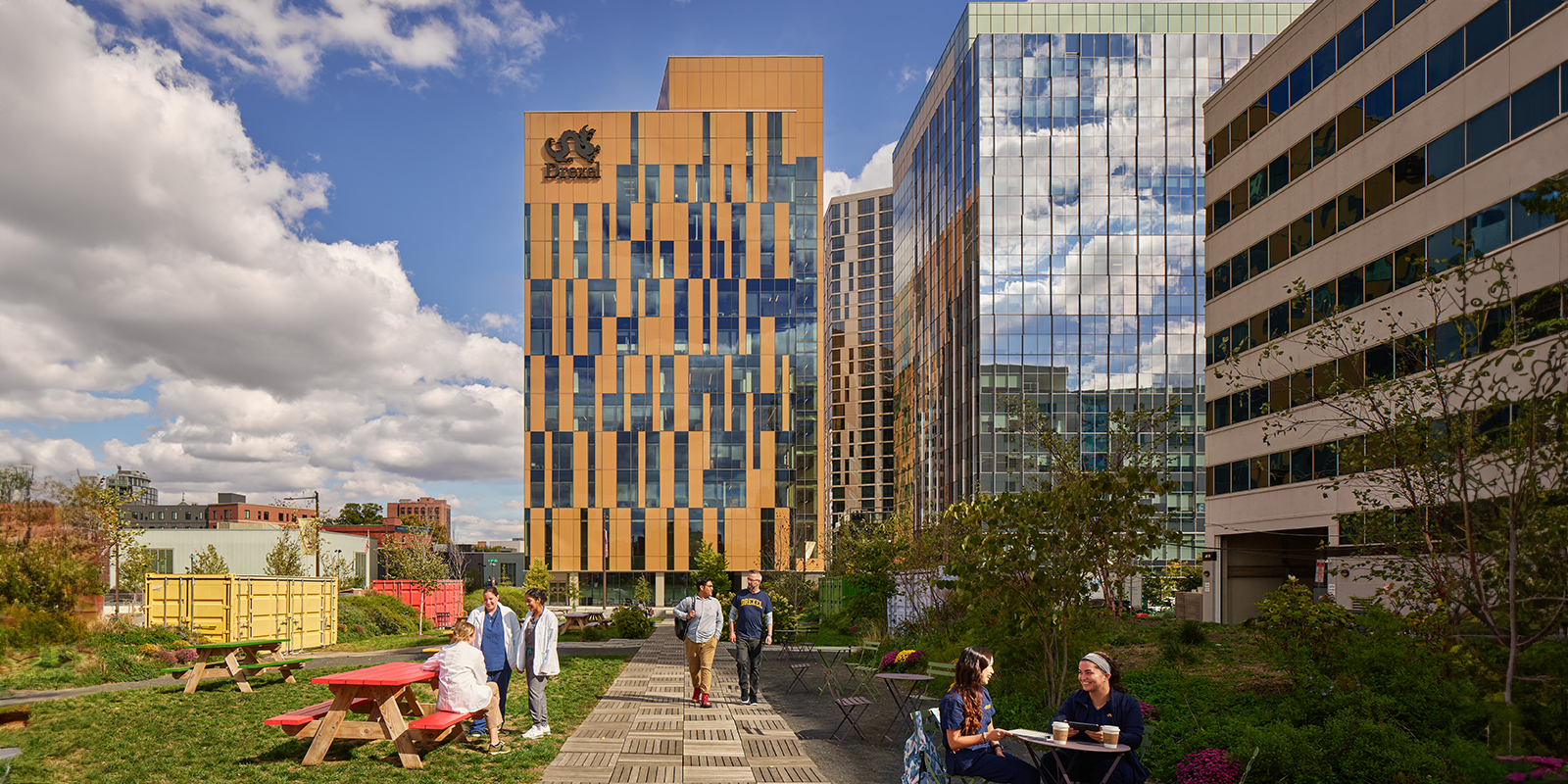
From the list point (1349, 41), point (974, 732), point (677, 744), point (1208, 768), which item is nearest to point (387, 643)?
point (677, 744)

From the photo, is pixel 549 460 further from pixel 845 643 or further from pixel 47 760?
pixel 47 760

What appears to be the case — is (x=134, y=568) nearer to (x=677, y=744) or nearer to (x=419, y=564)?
(x=419, y=564)

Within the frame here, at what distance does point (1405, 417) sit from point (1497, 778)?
13.0 feet

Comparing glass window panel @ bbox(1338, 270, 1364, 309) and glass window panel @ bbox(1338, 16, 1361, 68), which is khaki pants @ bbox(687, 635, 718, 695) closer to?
glass window panel @ bbox(1338, 270, 1364, 309)

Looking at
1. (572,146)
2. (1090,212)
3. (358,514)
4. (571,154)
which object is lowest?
(358,514)

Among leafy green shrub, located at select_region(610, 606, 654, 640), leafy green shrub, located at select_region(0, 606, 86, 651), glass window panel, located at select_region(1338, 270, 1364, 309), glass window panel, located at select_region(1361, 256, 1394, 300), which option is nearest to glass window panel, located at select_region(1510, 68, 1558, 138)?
glass window panel, located at select_region(1361, 256, 1394, 300)

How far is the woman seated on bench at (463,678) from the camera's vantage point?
9297 millimetres

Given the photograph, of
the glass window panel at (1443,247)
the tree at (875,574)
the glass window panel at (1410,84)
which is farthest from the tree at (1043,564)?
the glass window panel at (1410,84)

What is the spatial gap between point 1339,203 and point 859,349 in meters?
94.0

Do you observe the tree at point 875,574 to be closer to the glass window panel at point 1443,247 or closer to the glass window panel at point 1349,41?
the glass window panel at point 1443,247

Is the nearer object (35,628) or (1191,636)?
(1191,636)

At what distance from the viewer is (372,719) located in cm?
958

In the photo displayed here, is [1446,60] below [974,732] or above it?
above

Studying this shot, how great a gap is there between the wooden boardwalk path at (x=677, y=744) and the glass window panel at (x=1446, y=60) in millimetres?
23488
